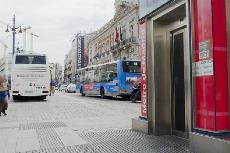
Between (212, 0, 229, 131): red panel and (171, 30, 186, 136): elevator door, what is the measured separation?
219 cm

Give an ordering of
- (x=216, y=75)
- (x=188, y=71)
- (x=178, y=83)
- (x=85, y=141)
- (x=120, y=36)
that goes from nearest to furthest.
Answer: (x=216, y=75)
(x=188, y=71)
(x=85, y=141)
(x=178, y=83)
(x=120, y=36)

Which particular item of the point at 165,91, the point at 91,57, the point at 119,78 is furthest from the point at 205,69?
the point at 91,57

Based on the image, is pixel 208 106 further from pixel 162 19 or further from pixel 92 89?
pixel 92 89

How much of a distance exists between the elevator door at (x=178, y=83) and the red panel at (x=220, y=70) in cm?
219

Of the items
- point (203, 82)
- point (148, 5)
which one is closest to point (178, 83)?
point (148, 5)

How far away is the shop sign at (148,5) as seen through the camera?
8.04 meters

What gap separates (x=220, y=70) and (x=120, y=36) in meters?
53.6

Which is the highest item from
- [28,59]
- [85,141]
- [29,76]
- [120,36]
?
[120,36]

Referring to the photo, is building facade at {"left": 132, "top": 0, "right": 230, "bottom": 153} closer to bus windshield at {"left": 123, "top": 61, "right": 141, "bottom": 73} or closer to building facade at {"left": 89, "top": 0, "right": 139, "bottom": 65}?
bus windshield at {"left": 123, "top": 61, "right": 141, "bottom": 73}

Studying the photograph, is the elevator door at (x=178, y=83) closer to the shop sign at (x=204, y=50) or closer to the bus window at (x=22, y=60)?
the shop sign at (x=204, y=50)

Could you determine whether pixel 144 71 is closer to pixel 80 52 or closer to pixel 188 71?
pixel 188 71

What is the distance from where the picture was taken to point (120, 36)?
5919 cm

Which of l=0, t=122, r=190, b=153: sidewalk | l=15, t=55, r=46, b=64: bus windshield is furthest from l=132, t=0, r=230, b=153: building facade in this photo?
l=15, t=55, r=46, b=64: bus windshield

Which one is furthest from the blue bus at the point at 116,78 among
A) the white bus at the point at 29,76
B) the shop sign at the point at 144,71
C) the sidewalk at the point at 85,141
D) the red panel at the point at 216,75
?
the red panel at the point at 216,75
